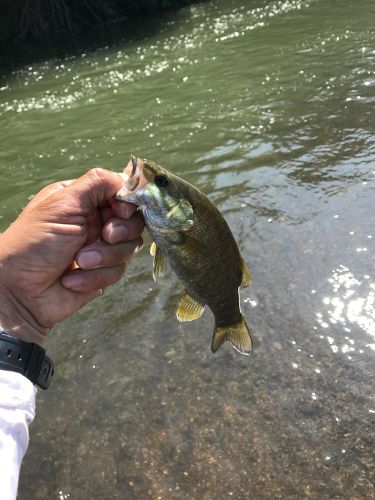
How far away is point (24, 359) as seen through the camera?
98.4 inches

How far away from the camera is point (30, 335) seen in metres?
2.89

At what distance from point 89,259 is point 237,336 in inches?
36.1

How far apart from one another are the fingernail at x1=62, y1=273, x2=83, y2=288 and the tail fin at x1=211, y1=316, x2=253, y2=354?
812mm

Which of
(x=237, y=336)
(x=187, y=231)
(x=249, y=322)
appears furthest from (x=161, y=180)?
(x=249, y=322)

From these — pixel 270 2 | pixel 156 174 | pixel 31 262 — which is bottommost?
pixel 270 2

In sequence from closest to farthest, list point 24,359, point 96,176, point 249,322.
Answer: point 24,359 < point 96,176 < point 249,322

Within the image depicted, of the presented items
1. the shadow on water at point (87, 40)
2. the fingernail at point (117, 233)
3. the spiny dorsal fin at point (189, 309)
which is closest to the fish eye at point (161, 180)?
the fingernail at point (117, 233)

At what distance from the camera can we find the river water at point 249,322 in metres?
3.77

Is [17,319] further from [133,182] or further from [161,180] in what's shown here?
[161,180]

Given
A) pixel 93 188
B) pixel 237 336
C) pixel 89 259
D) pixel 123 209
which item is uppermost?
pixel 93 188

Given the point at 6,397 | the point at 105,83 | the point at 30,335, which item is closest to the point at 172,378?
the point at 30,335

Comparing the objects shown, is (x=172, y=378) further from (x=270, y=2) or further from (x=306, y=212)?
(x=270, y=2)

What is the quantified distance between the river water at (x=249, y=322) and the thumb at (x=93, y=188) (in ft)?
6.90

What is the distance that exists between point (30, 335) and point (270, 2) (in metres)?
18.8
